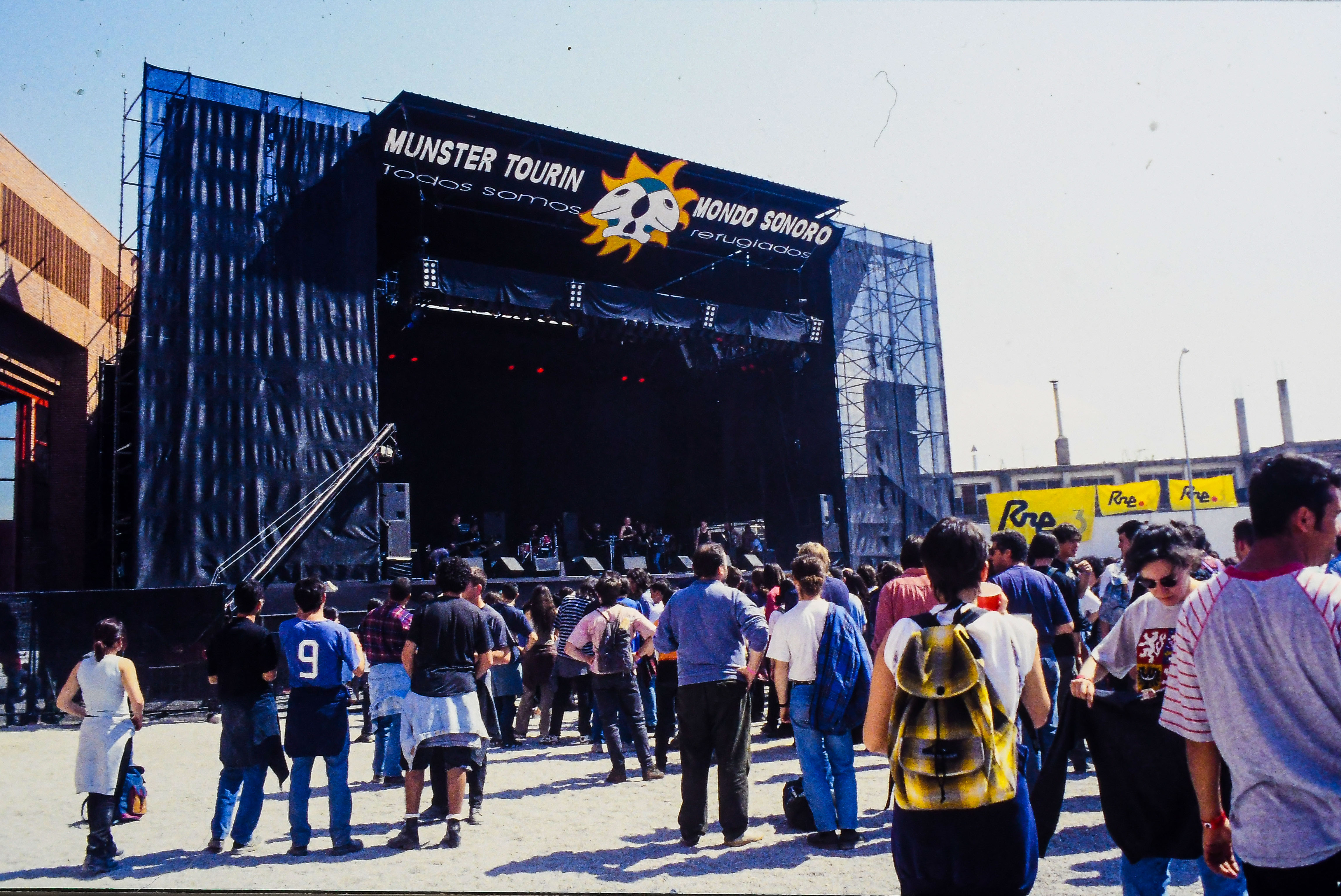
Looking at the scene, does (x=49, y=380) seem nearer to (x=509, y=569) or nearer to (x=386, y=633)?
(x=509, y=569)

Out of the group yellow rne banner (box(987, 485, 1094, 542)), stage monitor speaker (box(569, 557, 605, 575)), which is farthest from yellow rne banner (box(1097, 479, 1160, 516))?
stage monitor speaker (box(569, 557, 605, 575))

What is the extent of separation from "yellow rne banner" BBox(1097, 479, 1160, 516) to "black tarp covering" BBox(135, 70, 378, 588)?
27.1m

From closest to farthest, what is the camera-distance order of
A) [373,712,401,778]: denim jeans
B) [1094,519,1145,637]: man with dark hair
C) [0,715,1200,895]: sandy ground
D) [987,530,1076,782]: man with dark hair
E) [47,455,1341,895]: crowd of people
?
[47,455,1341,895]: crowd of people
[0,715,1200,895]: sandy ground
[987,530,1076,782]: man with dark hair
[1094,519,1145,637]: man with dark hair
[373,712,401,778]: denim jeans

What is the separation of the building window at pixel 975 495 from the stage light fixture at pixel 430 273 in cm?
3701

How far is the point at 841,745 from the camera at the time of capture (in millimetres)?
5316

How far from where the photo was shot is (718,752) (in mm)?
5473

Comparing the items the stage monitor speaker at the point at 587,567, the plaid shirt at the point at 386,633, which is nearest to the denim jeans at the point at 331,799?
the plaid shirt at the point at 386,633

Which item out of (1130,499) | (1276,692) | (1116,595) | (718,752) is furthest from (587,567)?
(1130,499)

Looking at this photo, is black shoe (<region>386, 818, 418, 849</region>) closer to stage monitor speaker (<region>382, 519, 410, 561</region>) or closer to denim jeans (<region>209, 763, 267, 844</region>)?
denim jeans (<region>209, 763, 267, 844</region>)

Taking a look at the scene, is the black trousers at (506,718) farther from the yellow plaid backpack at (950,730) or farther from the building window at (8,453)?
the building window at (8,453)

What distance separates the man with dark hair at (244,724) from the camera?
5.59 meters

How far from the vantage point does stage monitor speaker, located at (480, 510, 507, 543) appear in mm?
21094

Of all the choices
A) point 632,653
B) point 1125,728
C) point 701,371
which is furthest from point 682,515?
point 1125,728

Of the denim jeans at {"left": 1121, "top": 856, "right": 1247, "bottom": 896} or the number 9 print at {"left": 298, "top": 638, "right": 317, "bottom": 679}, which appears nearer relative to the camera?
the denim jeans at {"left": 1121, "top": 856, "right": 1247, "bottom": 896}
